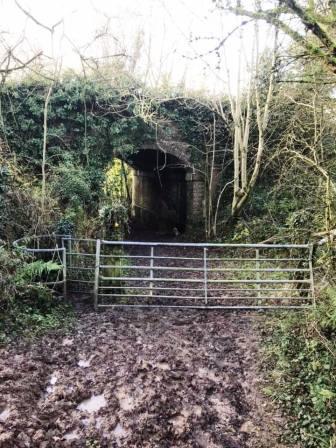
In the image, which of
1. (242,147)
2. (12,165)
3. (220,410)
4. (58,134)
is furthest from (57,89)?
(220,410)

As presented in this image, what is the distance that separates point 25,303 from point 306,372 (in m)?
3.93

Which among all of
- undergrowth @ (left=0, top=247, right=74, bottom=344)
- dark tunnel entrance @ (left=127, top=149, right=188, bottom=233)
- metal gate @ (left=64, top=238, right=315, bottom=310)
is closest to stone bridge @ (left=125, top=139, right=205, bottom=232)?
dark tunnel entrance @ (left=127, top=149, right=188, bottom=233)

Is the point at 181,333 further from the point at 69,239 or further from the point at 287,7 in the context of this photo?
the point at 287,7

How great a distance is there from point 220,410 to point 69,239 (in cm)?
420

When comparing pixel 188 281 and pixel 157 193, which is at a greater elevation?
pixel 157 193

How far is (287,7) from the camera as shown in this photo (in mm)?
3893

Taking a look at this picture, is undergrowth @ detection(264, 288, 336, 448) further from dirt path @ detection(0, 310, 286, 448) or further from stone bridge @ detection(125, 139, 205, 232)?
stone bridge @ detection(125, 139, 205, 232)

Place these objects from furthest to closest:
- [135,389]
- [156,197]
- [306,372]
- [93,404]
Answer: [156,197]
[306,372]
[135,389]
[93,404]

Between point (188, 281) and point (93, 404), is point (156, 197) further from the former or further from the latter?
point (93, 404)

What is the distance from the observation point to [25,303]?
19.5 feet

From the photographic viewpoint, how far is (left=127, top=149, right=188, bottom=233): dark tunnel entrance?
59.5 feet

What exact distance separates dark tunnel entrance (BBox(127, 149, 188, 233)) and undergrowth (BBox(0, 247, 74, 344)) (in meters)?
11.7

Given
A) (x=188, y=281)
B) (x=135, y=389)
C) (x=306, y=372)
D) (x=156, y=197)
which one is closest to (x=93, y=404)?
(x=135, y=389)

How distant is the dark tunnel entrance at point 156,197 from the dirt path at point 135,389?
40.3ft
